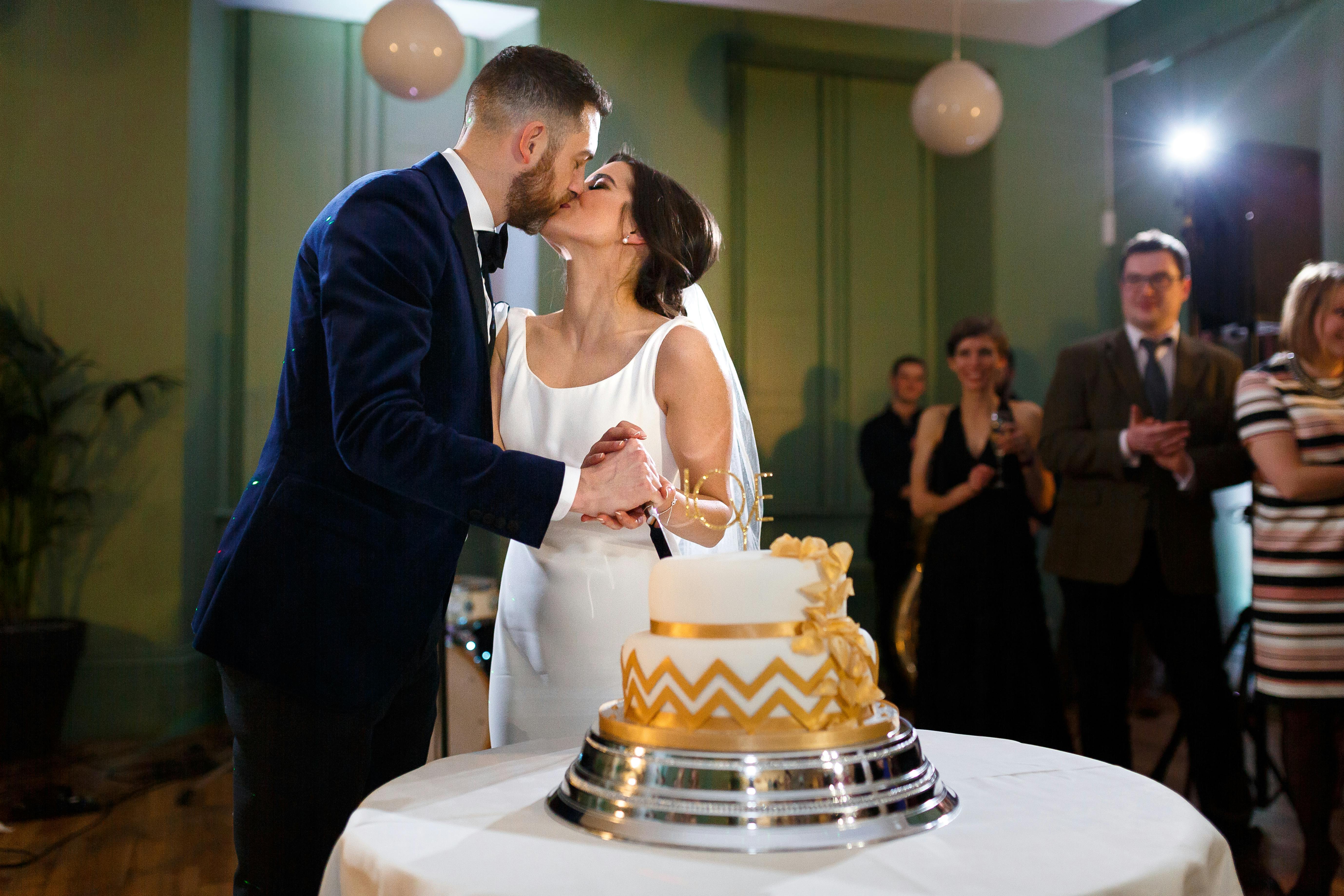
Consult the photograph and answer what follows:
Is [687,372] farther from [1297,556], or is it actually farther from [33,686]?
[33,686]

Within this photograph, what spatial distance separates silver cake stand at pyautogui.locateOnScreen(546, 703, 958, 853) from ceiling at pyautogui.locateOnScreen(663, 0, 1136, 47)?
3.66 meters

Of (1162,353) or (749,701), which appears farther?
(1162,353)

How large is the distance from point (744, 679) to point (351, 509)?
2.18 ft

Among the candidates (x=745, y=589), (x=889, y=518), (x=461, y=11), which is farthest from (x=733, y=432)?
(x=889, y=518)

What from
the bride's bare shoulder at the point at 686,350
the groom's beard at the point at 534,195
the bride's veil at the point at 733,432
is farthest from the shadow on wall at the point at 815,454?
the groom's beard at the point at 534,195

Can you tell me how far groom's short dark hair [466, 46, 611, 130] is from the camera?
1669 mm

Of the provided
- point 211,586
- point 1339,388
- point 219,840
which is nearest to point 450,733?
point 219,840

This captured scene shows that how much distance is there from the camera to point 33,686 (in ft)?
12.3

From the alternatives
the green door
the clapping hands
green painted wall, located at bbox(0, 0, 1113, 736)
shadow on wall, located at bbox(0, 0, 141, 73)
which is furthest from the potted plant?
the clapping hands

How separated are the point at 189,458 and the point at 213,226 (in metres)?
0.91

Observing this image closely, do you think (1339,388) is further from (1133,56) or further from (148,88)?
(148,88)

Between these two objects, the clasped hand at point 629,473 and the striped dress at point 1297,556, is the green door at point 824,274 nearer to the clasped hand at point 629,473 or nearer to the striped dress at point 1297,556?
the striped dress at point 1297,556

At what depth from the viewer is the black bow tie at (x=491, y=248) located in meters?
1.66

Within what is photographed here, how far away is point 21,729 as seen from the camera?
3689 millimetres
